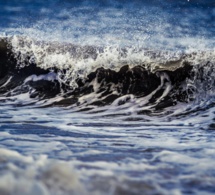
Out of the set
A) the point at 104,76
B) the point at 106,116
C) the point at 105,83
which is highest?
the point at 104,76

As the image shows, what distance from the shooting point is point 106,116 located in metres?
5.72

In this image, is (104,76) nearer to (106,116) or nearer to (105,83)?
(105,83)

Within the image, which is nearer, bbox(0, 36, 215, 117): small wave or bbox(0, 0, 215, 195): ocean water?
bbox(0, 0, 215, 195): ocean water

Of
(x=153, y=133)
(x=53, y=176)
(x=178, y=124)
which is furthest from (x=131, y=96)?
(x=53, y=176)

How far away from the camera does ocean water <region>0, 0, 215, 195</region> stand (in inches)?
96.1

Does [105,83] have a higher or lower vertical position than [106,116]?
higher

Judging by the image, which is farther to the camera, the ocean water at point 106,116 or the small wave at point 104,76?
the small wave at point 104,76

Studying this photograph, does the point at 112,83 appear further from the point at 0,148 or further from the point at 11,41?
the point at 0,148

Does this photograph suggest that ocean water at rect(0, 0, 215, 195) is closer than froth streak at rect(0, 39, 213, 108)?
Yes

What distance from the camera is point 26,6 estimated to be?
18016 mm

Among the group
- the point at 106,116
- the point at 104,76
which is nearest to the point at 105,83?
the point at 104,76

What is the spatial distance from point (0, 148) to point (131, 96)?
163 inches

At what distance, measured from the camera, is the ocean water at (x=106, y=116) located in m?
2.44

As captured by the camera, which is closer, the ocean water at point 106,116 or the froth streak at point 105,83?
the ocean water at point 106,116
